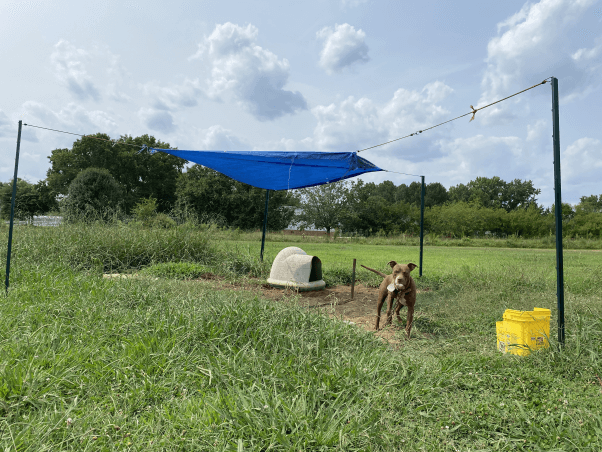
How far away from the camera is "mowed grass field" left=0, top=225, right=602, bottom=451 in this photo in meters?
1.73

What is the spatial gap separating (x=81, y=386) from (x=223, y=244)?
6657 mm

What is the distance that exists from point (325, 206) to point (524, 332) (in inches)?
1077

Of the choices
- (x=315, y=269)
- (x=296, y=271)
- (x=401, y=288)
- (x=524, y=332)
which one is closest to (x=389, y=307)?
(x=401, y=288)

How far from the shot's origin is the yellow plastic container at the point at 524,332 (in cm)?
284

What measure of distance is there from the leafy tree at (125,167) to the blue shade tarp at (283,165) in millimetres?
21710

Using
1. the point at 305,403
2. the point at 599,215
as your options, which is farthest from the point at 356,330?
the point at 599,215

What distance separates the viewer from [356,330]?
309 centimetres

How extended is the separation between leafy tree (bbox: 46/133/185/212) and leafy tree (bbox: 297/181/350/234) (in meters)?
10.9

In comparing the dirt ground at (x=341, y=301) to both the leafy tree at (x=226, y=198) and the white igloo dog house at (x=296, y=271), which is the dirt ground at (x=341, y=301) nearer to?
the white igloo dog house at (x=296, y=271)

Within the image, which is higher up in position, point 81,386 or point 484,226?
point 484,226

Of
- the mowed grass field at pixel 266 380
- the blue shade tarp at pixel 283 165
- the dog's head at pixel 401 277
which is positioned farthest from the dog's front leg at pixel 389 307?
the blue shade tarp at pixel 283 165

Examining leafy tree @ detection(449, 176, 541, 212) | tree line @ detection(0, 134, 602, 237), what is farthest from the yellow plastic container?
leafy tree @ detection(449, 176, 541, 212)

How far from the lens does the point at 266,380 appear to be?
2.18m

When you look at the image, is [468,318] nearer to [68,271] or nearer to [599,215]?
[68,271]
